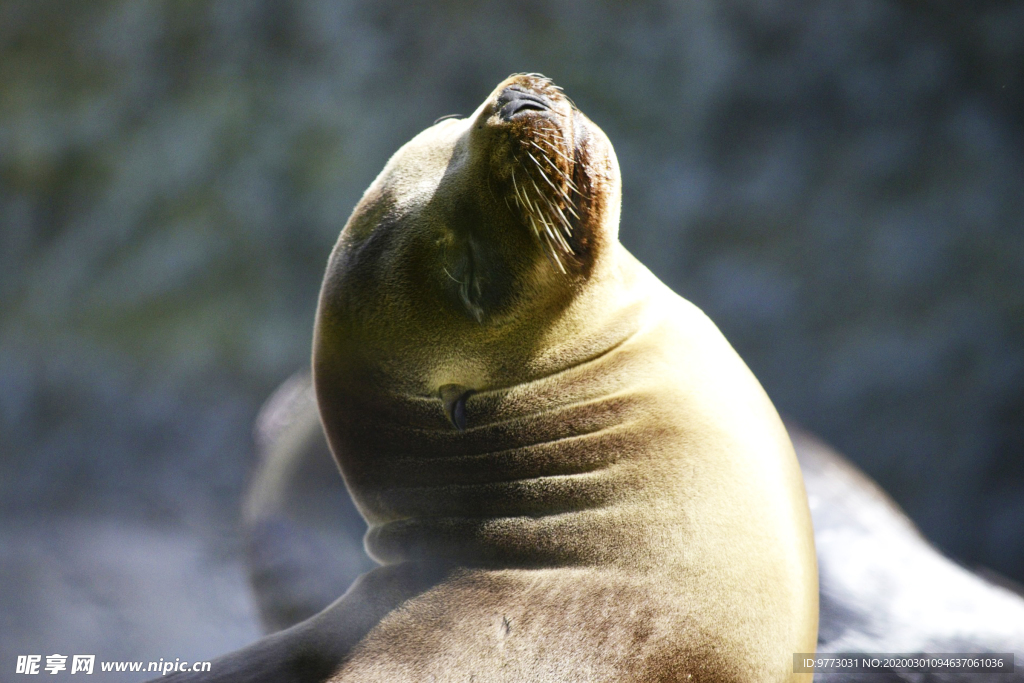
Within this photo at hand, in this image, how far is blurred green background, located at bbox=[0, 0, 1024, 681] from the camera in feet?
9.24

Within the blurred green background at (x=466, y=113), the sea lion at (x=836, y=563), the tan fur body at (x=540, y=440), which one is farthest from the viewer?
the blurred green background at (x=466, y=113)

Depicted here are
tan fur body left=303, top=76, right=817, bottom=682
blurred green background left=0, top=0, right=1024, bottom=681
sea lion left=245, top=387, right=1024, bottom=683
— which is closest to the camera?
tan fur body left=303, top=76, right=817, bottom=682

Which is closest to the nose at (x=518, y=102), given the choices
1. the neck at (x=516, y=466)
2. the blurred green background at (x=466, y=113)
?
the neck at (x=516, y=466)

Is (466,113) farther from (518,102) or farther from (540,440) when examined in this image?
(540,440)

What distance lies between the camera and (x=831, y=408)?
3098 millimetres

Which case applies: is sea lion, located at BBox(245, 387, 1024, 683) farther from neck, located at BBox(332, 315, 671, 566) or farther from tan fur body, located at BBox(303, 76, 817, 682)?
neck, located at BBox(332, 315, 671, 566)

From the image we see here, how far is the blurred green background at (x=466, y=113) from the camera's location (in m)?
2.82

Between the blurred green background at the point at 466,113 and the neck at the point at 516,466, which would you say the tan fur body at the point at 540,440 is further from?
the blurred green background at the point at 466,113

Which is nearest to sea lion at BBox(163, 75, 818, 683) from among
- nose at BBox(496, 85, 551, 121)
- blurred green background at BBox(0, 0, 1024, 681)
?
nose at BBox(496, 85, 551, 121)

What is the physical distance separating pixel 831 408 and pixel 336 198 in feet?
6.77

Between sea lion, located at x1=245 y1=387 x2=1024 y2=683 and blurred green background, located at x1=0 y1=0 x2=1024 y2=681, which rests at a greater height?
blurred green background, located at x1=0 y1=0 x2=1024 y2=681

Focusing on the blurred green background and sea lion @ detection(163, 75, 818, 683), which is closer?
sea lion @ detection(163, 75, 818, 683)

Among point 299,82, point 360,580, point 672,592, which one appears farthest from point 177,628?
point 299,82

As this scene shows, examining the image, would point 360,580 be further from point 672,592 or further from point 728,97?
point 728,97
